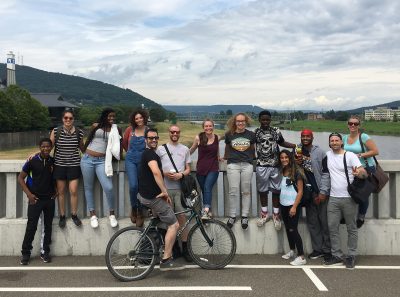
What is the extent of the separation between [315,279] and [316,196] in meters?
1.18

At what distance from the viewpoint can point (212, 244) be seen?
5.79 m

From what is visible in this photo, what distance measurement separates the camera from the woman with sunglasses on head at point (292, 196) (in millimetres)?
5902

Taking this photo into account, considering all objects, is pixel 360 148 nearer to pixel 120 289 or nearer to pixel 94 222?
pixel 120 289

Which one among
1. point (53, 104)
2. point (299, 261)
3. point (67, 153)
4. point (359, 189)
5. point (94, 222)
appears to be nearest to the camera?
point (359, 189)

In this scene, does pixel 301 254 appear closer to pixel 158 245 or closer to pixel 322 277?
pixel 322 277

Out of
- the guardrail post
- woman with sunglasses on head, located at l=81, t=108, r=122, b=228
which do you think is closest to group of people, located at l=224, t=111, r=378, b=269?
woman with sunglasses on head, located at l=81, t=108, r=122, b=228

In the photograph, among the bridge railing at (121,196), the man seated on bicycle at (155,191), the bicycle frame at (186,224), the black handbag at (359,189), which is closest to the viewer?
the man seated on bicycle at (155,191)

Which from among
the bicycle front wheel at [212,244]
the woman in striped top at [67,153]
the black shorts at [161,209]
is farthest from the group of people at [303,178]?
the woman in striped top at [67,153]

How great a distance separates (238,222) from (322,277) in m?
1.50

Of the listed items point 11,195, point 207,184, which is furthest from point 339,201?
point 11,195

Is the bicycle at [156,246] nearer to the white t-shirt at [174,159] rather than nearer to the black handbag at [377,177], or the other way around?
the white t-shirt at [174,159]

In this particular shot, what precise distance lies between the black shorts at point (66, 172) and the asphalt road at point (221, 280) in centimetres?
117

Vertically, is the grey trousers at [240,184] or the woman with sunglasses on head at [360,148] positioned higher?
the woman with sunglasses on head at [360,148]

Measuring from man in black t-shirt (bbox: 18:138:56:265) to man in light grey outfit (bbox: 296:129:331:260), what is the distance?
135 inches
